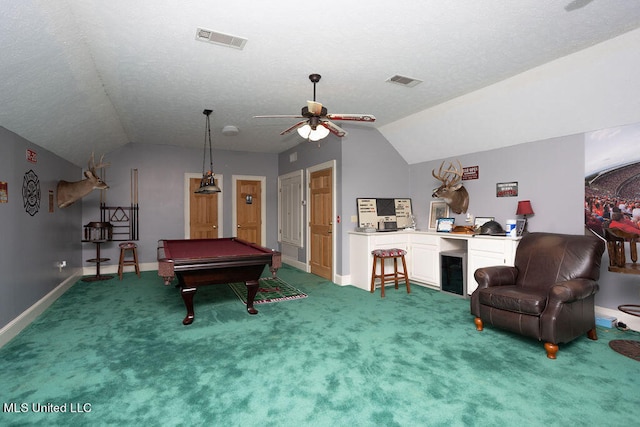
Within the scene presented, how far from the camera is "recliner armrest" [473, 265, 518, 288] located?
3.46 metres

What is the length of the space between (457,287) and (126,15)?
4873mm

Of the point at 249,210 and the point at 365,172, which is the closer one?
the point at 365,172

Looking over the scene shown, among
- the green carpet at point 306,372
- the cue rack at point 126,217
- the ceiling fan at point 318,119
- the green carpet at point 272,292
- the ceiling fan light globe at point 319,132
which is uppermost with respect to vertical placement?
the ceiling fan at point 318,119

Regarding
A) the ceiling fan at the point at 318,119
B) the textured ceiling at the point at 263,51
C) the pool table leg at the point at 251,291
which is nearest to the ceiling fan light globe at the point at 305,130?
the ceiling fan at the point at 318,119

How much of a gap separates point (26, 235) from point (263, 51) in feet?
11.2

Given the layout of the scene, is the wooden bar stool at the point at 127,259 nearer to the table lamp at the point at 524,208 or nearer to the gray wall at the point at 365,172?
the gray wall at the point at 365,172

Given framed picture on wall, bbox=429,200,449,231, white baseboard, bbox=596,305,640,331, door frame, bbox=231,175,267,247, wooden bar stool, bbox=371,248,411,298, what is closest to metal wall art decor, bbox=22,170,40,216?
door frame, bbox=231,175,267,247

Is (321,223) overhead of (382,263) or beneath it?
overhead

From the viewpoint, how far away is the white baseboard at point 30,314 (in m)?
3.18

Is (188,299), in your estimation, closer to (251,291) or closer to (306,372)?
(251,291)

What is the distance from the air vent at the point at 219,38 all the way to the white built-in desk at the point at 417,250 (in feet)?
10.6

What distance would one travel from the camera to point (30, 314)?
3.74m

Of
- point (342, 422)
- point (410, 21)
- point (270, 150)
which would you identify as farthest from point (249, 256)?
point (270, 150)

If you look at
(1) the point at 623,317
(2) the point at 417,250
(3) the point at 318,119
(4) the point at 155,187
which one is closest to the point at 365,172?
(2) the point at 417,250
